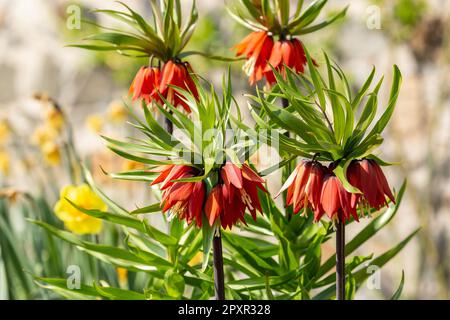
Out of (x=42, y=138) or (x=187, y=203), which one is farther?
(x=42, y=138)

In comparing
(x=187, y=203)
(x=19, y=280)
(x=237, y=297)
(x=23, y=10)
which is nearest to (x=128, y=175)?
(x=187, y=203)

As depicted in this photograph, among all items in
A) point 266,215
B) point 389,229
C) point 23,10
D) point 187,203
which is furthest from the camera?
point 23,10

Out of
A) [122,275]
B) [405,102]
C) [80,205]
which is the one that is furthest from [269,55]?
[405,102]

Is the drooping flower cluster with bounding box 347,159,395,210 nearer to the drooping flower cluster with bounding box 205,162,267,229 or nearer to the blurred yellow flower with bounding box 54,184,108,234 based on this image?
the drooping flower cluster with bounding box 205,162,267,229

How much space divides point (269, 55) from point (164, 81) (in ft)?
0.55

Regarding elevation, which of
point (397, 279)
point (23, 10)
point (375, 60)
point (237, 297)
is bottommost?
point (397, 279)

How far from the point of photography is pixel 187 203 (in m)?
0.90

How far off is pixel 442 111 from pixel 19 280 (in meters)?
2.15

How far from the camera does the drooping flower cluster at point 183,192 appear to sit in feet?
2.90

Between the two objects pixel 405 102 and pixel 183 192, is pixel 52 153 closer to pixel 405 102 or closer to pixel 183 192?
pixel 183 192

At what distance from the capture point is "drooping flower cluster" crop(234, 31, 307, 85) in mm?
1122

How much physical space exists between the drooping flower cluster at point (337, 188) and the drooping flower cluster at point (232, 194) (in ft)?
0.18

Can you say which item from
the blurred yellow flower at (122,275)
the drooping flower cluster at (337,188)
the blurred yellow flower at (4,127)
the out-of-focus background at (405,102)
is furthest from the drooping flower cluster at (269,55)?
the out-of-focus background at (405,102)
